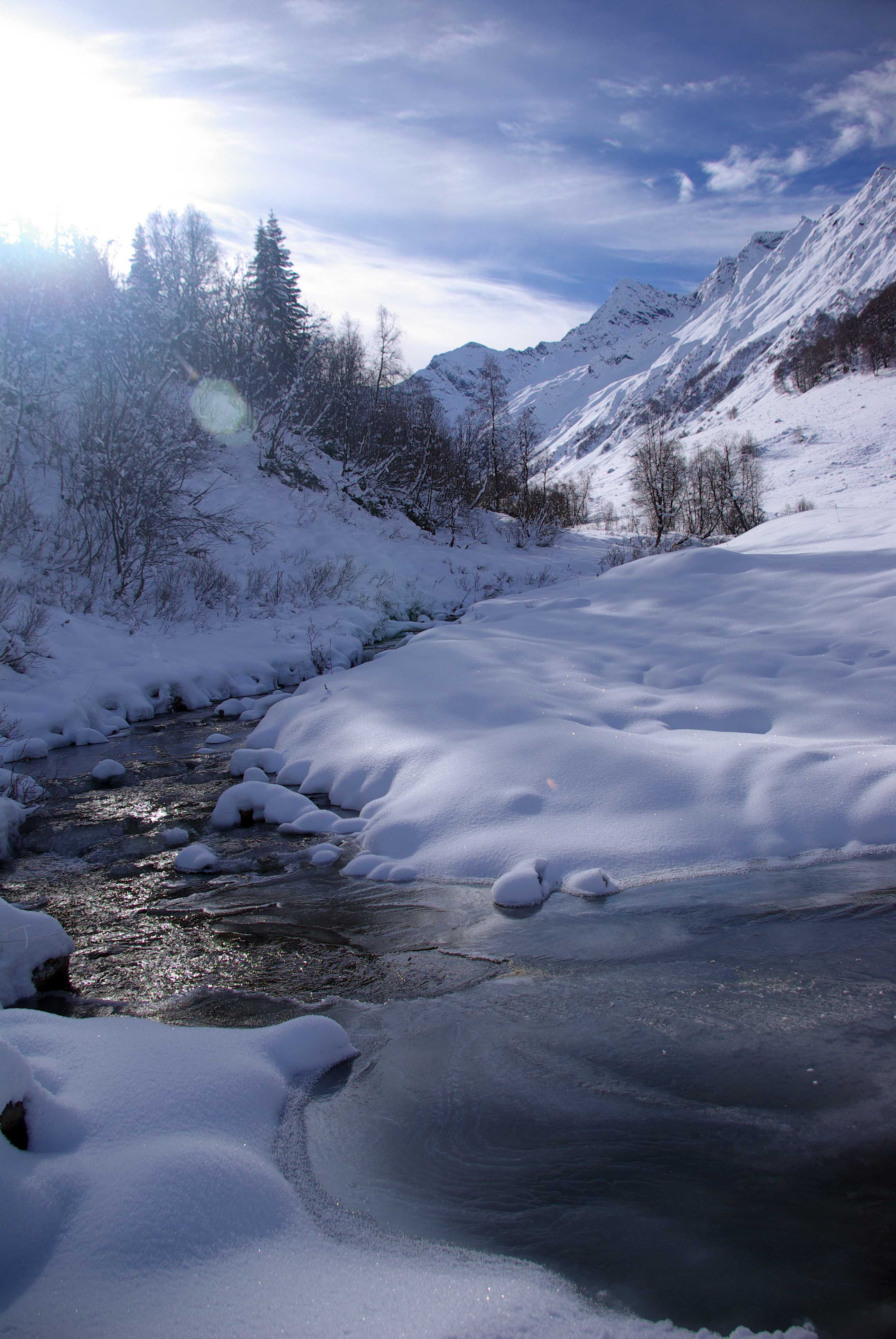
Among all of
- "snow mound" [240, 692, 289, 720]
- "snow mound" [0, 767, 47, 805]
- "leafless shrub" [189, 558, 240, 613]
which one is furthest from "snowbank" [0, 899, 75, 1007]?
"leafless shrub" [189, 558, 240, 613]

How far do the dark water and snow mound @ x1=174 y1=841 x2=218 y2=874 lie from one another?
217cm

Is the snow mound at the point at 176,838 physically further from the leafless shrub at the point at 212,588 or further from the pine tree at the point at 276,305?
the pine tree at the point at 276,305

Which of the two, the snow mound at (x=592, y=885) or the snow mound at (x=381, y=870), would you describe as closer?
the snow mound at (x=592, y=885)

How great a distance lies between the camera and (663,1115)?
96.3 inches

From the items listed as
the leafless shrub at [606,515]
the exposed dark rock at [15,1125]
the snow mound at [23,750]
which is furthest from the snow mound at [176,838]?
the leafless shrub at [606,515]

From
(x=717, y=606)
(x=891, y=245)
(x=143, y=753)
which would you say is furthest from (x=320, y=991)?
(x=891, y=245)

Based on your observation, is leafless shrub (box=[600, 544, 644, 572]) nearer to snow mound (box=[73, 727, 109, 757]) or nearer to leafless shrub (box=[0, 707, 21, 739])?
snow mound (box=[73, 727, 109, 757])

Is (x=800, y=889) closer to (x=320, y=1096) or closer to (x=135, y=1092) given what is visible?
(x=320, y=1096)

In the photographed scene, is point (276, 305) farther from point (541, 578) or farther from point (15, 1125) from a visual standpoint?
point (15, 1125)

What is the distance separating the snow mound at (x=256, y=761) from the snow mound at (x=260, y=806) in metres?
1.02

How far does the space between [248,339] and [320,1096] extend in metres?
29.3

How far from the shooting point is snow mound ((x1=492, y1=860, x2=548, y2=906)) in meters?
4.09

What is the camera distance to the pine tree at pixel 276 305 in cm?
2977

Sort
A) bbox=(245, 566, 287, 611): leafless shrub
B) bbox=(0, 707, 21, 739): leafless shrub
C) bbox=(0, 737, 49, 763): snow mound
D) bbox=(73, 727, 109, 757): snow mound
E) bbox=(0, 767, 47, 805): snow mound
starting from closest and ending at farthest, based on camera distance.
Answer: bbox=(0, 767, 47, 805): snow mound < bbox=(0, 737, 49, 763): snow mound < bbox=(0, 707, 21, 739): leafless shrub < bbox=(73, 727, 109, 757): snow mound < bbox=(245, 566, 287, 611): leafless shrub
